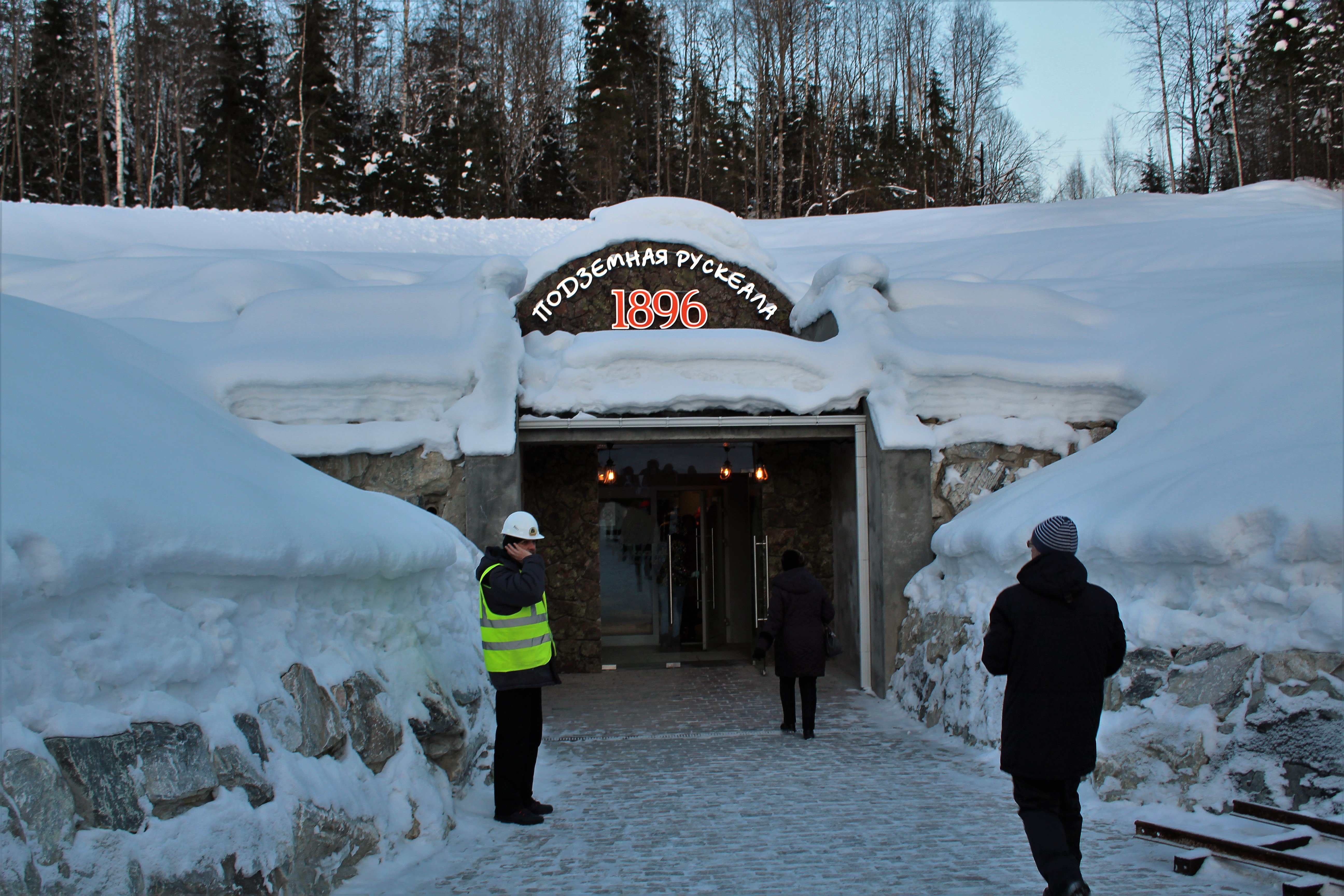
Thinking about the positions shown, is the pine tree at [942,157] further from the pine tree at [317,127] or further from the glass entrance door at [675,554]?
the glass entrance door at [675,554]

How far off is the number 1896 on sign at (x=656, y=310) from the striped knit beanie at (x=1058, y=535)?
807 centimetres

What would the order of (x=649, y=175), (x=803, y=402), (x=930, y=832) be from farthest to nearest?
1. (x=649, y=175)
2. (x=803, y=402)
3. (x=930, y=832)

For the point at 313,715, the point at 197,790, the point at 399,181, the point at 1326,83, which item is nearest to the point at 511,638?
the point at 313,715

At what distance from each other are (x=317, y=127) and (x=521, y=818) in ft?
92.8

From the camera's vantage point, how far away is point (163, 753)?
3162 millimetres

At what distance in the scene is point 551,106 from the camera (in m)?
33.3

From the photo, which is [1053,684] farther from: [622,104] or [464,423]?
[622,104]

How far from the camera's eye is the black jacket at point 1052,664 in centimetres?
354

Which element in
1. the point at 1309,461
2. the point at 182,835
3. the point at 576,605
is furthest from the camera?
the point at 576,605

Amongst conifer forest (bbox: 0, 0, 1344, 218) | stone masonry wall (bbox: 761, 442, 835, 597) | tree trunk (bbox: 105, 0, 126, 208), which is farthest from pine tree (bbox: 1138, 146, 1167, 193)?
tree trunk (bbox: 105, 0, 126, 208)

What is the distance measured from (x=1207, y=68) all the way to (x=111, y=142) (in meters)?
35.3

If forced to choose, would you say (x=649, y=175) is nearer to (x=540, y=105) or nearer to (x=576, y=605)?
(x=540, y=105)

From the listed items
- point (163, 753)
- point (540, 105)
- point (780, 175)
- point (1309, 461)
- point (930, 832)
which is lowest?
point (930, 832)

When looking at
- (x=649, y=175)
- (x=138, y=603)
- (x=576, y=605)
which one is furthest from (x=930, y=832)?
(x=649, y=175)
